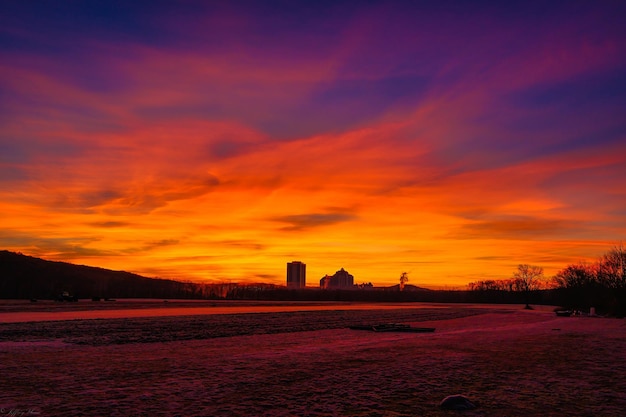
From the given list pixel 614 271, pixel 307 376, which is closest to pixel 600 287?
pixel 614 271

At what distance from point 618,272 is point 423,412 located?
75.5m

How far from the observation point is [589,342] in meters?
27.7

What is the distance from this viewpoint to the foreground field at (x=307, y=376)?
12.0m

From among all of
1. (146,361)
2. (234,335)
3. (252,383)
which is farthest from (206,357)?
(234,335)

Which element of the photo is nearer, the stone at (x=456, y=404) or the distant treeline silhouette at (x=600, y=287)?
the stone at (x=456, y=404)

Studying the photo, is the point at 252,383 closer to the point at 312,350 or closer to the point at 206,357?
the point at 206,357

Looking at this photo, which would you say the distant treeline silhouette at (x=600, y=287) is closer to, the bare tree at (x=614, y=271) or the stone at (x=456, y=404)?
the bare tree at (x=614, y=271)

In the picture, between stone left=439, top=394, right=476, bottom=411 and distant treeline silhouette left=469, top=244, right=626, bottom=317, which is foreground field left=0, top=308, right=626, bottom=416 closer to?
stone left=439, top=394, right=476, bottom=411

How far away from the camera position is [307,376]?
16109mm

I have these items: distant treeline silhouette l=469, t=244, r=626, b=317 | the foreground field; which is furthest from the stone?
distant treeline silhouette l=469, t=244, r=626, b=317

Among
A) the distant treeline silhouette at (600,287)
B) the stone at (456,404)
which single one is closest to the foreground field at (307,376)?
the stone at (456,404)

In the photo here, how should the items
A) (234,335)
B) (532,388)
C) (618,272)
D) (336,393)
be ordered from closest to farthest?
(336,393) → (532,388) → (234,335) → (618,272)

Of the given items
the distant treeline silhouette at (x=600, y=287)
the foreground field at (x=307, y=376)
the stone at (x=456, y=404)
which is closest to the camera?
the stone at (x=456, y=404)

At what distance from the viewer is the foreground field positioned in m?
12.0
